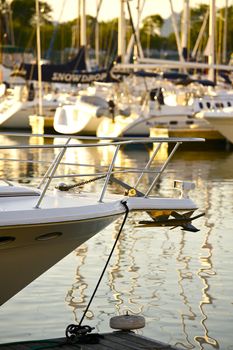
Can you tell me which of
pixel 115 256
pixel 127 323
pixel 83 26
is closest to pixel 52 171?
pixel 127 323

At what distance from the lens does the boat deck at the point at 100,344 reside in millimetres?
11195

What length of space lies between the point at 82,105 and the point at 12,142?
3.89 meters

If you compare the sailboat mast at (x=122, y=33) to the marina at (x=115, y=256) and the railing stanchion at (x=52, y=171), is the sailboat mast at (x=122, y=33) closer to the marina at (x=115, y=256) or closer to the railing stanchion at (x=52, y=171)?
the marina at (x=115, y=256)

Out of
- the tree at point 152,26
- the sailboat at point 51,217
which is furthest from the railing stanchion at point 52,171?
A: the tree at point 152,26

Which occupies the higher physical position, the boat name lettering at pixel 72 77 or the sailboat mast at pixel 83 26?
the sailboat mast at pixel 83 26

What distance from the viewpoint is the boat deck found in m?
11.2

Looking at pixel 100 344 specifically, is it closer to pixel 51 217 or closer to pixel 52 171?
pixel 51 217

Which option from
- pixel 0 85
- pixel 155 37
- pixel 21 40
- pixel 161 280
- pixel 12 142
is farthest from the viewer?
pixel 155 37

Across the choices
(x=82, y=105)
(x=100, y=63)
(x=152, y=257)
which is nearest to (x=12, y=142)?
(x=82, y=105)

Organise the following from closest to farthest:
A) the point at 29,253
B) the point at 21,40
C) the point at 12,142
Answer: the point at 29,253
the point at 12,142
the point at 21,40

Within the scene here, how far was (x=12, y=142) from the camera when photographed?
1762 inches

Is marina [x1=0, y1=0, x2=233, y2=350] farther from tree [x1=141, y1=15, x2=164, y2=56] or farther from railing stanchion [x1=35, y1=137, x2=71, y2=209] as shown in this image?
tree [x1=141, y1=15, x2=164, y2=56]

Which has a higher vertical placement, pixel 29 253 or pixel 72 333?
pixel 29 253

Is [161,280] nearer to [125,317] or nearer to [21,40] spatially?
[125,317]
